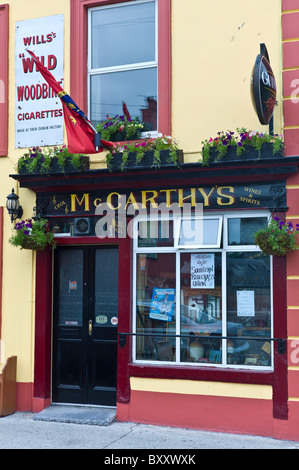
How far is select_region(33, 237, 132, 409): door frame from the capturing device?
Result: 306 inches

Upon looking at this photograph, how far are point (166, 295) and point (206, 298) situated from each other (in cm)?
57

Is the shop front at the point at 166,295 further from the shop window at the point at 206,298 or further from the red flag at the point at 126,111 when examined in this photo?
the red flag at the point at 126,111

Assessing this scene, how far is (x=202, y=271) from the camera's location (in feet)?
25.0

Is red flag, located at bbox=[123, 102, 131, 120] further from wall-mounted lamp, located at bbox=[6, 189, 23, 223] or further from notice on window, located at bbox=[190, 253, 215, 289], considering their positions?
notice on window, located at bbox=[190, 253, 215, 289]

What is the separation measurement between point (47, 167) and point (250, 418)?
14.1 ft

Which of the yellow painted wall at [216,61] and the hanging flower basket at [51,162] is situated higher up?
the yellow painted wall at [216,61]

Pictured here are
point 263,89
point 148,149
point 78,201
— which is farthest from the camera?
point 78,201

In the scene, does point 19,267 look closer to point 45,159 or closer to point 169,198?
point 45,159

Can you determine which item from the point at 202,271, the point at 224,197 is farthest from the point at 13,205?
the point at 224,197

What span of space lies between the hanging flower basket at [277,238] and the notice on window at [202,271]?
89 centimetres

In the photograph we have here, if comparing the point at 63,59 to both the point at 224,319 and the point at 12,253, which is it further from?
the point at 224,319

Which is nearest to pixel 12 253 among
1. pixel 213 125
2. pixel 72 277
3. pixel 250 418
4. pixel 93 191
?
pixel 72 277

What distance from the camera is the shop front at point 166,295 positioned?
716cm

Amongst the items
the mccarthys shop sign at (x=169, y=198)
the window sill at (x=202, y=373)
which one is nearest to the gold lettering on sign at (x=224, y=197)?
the mccarthys shop sign at (x=169, y=198)
